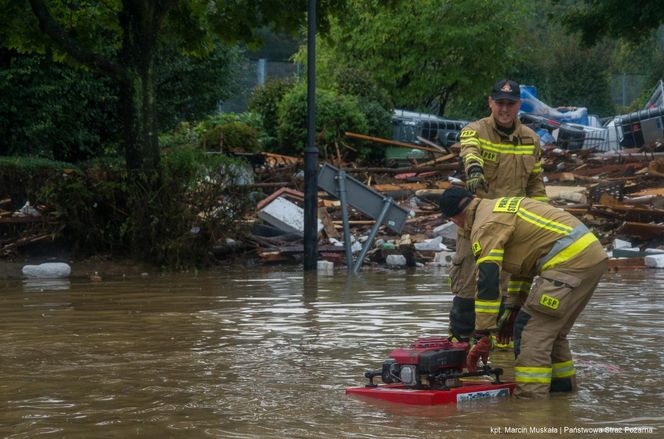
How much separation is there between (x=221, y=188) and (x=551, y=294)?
33.0ft

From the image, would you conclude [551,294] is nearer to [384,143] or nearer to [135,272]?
[135,272]

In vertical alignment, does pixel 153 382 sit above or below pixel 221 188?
below

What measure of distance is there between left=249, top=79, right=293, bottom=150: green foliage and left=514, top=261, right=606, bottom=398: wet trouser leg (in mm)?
24078

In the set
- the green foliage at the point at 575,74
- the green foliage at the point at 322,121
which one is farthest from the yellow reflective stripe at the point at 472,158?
the green foliage at the point at 575,74

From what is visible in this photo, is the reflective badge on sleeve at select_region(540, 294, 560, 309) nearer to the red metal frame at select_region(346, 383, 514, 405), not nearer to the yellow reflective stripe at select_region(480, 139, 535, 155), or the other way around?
the red metal frame at select_region(346, 383, 514, 405)

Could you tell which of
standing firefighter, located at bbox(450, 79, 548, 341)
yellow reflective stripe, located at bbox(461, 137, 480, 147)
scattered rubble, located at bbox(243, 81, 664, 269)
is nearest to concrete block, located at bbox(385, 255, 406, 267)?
scattered rubble, located at bbox(243, 81, 664, 269)

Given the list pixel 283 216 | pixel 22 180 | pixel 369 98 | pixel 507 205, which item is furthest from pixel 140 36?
pixel 369 98

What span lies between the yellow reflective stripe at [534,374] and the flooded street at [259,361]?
142 millimetres

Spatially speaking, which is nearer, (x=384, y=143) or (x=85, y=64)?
(x=85, y=64)

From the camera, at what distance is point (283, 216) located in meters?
19.2

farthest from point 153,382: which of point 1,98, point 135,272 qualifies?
point 1,98

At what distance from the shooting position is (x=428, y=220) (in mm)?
21375

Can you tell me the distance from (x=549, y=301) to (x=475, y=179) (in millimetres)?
1600

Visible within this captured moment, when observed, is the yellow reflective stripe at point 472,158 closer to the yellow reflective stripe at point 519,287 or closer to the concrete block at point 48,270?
the yellow reflective stripe at point 519,287
